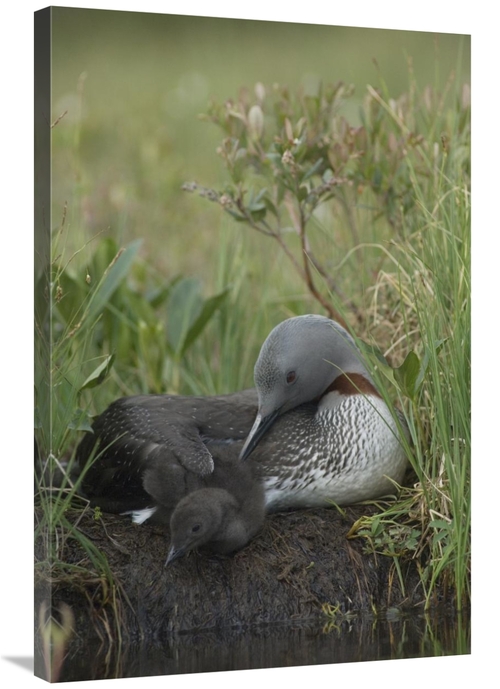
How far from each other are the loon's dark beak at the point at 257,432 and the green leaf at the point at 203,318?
2.63 ft

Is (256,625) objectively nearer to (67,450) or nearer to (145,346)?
(67,450)

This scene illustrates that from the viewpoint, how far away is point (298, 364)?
4.54 m

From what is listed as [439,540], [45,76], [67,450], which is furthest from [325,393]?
[45,76]

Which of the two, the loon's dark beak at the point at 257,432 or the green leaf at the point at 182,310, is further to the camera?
the green leaf at the point at 182,310

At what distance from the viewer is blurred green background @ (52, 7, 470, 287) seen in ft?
13.9

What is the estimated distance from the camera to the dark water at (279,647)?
13.4 feet

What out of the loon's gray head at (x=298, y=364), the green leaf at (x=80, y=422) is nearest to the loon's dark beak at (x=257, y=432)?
the loon's gray head at (x=298, y=364)

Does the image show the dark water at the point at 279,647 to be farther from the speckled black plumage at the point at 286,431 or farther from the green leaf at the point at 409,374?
the green leaf at the point at 409,374

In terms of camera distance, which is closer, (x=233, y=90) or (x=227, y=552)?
(x=227, y=552)

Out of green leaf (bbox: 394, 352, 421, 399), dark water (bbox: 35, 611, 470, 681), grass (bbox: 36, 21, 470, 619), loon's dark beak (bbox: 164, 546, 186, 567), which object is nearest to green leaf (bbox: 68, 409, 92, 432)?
grass (bbox: 36, 21, 470, 619)

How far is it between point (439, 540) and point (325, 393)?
664mm

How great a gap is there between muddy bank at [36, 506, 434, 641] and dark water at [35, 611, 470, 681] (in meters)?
0.04

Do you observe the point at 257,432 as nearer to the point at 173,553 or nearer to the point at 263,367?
the point at 263,367

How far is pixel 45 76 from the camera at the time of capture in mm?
4059
